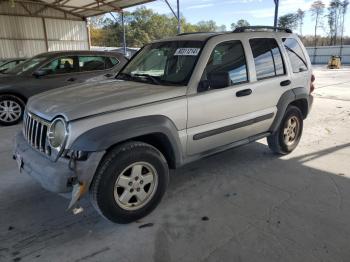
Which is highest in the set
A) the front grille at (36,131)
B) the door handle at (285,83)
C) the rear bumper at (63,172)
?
the door handle at (285,83)

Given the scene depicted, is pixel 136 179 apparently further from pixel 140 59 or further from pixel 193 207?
pixel 140 59

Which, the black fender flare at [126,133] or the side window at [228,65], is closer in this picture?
the black fender flare at [126,133]

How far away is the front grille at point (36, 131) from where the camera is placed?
3.04m

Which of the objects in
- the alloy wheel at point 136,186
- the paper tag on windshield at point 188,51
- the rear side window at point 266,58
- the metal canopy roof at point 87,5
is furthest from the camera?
the metal canopy roof at point 87,5

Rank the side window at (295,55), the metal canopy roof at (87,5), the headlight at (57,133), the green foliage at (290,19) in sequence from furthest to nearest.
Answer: the green foliage at (290,19) → the metal canopy roof at (87,5) → the side window at (295,55) → the headlight at (57,133)

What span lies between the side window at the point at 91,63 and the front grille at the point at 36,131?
4721 mm

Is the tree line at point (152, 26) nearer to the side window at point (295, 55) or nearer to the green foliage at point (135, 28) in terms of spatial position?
the green foliage at point (135, 28)

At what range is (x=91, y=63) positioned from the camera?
8.06 metres

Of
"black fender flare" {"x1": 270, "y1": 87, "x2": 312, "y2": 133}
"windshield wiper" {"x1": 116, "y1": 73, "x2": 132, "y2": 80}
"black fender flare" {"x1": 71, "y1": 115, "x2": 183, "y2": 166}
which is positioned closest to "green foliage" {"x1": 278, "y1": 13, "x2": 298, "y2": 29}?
"black fender flare" {"x1": 270, "y1": 87, "x2": 312, "y2": 133}

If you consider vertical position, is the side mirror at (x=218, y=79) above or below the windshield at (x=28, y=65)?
below

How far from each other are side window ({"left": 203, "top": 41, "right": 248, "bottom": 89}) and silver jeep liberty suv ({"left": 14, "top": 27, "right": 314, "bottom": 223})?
0.04ft

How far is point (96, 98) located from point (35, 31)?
20075 millimetres

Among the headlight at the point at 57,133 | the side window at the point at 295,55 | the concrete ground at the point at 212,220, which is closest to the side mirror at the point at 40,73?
the concrete ground at the point at 212,220

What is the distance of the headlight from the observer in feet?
9.12
